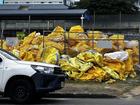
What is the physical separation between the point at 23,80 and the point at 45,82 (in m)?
0.63

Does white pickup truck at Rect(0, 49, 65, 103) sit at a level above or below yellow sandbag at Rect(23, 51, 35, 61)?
below

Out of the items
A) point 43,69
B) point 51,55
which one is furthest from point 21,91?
point 51,55

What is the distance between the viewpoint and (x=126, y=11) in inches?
4166

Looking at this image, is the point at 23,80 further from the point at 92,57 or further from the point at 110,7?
the point at 110,7

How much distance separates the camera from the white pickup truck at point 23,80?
14195mm

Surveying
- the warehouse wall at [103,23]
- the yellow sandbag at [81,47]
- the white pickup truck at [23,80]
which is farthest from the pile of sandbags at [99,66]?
the warehouse wall at [103,23]

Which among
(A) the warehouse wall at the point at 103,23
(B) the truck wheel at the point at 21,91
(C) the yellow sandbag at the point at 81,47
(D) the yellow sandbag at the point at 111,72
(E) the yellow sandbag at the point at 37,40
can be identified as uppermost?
(A) the warehouse wall at the point at 103,23

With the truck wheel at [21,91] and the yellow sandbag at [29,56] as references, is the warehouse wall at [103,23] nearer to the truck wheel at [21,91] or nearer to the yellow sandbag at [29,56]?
the yellow sandbag at [29,56]

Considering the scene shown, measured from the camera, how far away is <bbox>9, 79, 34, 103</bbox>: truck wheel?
1424cm

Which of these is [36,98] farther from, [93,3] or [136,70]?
[93,3]

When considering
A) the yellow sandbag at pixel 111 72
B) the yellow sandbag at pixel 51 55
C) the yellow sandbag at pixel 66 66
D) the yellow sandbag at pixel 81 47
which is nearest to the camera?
the yellow sandbag at pixel 111 72

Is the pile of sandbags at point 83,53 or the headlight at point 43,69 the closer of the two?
the headlight at point 43,69

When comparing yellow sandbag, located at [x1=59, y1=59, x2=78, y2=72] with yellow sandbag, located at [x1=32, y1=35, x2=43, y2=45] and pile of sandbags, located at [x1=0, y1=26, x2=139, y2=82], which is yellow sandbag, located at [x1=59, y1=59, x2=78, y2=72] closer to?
pile of sandbags, located at [x1=0, y1=26, x2=139, y2=82]

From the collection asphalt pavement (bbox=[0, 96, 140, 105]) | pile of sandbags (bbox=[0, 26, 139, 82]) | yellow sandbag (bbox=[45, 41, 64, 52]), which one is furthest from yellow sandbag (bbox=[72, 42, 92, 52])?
asphalt pavement (bbox=[0, 96, 140, 105])
